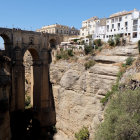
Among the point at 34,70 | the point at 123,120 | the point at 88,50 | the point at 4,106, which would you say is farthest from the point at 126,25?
the point at 4,106

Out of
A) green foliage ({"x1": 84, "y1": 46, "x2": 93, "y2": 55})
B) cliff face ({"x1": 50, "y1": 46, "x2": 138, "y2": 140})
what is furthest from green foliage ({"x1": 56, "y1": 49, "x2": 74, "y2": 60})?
green foliage ({"x1": 84, "y1": 46, "x2": 93, "y2": 55})

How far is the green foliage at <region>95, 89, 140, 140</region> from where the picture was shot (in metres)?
10.0

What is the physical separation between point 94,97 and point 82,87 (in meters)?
1.92

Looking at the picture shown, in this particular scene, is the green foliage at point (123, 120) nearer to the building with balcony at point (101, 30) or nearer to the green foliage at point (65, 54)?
the green foliage at point (65, 54)

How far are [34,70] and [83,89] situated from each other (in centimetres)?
726

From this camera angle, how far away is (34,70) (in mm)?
23000

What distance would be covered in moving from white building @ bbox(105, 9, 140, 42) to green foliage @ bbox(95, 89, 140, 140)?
34.8 ft

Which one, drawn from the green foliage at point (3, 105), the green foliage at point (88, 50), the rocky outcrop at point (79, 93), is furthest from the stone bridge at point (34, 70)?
the green foliage at point (3, 105)

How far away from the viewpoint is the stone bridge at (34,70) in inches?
776

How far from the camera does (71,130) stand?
19891 mm

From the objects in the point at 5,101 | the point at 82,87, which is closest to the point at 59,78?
the point at 82,87

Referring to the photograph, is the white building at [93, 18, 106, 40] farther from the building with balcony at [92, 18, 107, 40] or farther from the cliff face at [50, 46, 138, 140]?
the cliff face at [50, 46, 138, 140]

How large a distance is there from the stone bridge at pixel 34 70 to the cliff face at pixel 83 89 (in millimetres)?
1252

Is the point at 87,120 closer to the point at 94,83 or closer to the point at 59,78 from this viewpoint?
the point at 94,83
